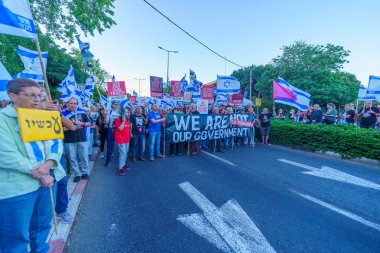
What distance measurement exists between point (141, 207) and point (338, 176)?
5.60 m

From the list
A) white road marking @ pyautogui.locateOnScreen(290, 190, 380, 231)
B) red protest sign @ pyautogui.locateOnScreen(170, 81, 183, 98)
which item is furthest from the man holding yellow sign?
red protest sign @ pyautogui.locateOnScreen(170, 81, 183, 98)

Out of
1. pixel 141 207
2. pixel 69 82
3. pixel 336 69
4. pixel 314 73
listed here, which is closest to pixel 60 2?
pixel 69 82

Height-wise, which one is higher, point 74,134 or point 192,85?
point 192,85

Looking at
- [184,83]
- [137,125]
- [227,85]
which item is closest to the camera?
[137,125]

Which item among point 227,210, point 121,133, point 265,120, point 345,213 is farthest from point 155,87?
point 345,213

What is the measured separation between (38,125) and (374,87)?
12282 millimetres

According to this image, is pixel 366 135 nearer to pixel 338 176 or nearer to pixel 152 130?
pixel 338 176

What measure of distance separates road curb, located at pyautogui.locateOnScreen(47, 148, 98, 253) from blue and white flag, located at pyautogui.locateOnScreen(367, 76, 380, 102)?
1191 centimetres

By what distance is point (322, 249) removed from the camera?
8.61 feet

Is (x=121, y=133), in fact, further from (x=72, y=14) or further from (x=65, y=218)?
(x=72, y=14)

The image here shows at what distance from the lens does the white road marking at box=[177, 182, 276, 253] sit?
2690 mm

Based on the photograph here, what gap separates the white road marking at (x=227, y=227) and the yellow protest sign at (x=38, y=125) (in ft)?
7.78

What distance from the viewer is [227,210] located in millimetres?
3654

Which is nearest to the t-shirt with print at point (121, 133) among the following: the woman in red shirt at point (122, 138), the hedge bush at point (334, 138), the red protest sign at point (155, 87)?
the woman in red shirt at point (122, 138)
